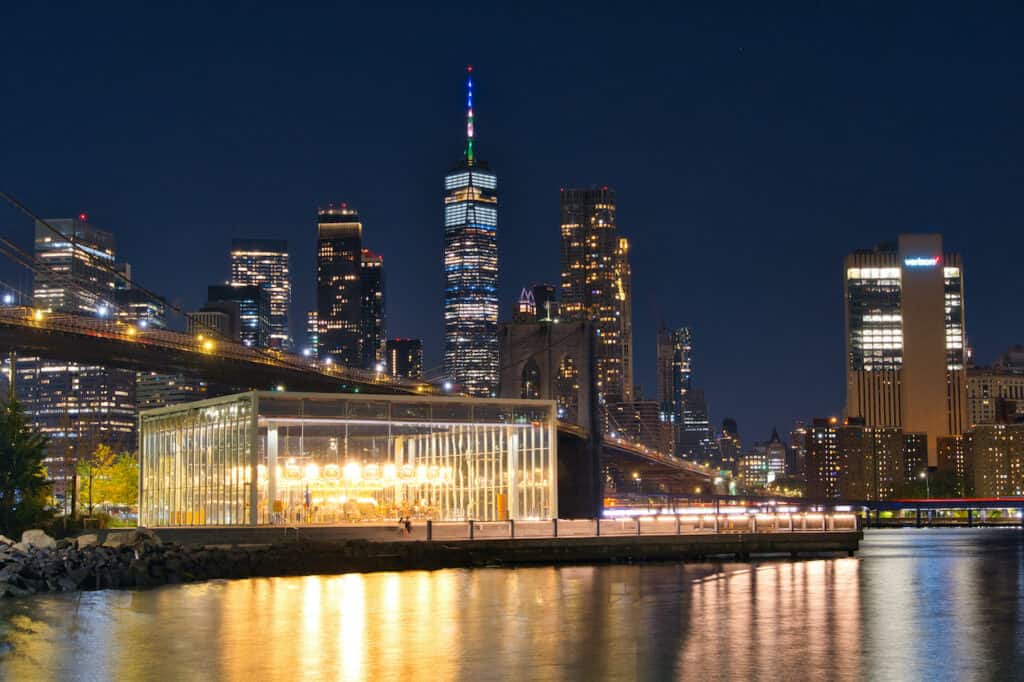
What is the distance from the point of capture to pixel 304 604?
3234 cm

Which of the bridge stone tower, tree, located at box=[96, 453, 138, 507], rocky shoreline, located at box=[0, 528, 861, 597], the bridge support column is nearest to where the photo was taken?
rocky shoreline, located at box=[0, 528, 861, 597]

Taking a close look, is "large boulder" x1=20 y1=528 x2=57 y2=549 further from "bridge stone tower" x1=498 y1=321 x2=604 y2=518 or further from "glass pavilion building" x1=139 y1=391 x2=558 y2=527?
"bridge stone tower" x1=498 y1=321 x2=604 y2=518

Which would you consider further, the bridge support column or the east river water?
the bridge support column

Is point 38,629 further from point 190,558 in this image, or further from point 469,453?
point 469,453

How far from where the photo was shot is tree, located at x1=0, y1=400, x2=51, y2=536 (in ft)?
182

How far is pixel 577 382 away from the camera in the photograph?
346 feet

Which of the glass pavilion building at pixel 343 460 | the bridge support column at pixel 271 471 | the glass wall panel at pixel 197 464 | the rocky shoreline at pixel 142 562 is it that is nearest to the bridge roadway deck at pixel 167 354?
the glass wall panel at pixel 197 464

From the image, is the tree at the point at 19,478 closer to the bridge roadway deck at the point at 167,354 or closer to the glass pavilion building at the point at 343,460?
the glass pavilion building at the point at 343,460

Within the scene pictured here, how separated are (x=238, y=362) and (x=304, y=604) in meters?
58.2

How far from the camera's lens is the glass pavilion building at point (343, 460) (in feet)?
174

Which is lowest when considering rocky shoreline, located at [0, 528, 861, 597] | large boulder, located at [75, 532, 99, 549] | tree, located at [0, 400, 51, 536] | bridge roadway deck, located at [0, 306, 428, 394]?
rocky shoreline, located at [0, 528, 861, 597]

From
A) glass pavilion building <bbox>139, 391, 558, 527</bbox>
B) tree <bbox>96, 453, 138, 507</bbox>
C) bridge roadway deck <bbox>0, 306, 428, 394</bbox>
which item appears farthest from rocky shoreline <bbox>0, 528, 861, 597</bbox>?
tree <bbox>96, 453, 138, 507</bbox>

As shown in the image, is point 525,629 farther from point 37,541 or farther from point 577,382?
point 577,382

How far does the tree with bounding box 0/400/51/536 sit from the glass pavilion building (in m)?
5.71
